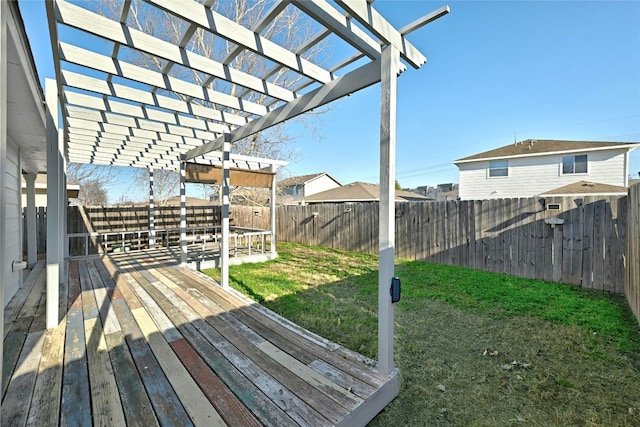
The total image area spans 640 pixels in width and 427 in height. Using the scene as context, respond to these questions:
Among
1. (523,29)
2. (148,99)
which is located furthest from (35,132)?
(523,29)

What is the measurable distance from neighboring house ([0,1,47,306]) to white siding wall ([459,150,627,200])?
50.9 ft

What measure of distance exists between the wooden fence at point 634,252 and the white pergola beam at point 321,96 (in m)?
3.50

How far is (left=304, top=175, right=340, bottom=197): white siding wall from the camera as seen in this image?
1050 inches

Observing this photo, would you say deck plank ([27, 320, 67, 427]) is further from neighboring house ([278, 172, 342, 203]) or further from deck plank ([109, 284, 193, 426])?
neighboring house ([278, 172, 342, 203])

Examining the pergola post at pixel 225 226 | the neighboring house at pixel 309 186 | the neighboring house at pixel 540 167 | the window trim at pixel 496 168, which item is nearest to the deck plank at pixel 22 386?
the pergola post at pixel 225 226

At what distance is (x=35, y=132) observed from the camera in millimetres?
3508

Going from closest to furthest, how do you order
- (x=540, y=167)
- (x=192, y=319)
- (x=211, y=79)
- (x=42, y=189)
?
(x=192, y=319)
(x=211, y=79)
(x=42, y=189)
(x=540, y=167)

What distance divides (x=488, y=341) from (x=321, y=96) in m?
3.14

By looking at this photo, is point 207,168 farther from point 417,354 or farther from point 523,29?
point 523,29

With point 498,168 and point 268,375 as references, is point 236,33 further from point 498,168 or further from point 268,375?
point 498,168

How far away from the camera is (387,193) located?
2.08m

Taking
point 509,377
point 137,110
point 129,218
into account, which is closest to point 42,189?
point 129,218

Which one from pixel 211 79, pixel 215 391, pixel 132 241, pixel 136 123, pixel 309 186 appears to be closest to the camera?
pixel 215 391

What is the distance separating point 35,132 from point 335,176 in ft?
91.4
